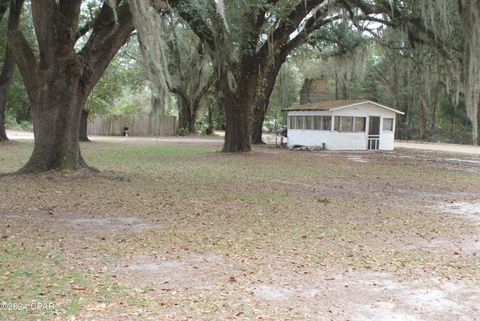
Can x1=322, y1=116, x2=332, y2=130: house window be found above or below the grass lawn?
above

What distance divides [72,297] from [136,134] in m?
33.9

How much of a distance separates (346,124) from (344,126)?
0.50ft

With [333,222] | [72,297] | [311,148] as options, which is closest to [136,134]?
[311,148]

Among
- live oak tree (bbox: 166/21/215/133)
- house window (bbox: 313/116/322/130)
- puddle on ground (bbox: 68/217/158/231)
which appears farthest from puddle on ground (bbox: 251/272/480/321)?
live oak tree (bbox: 166/21/215/133)

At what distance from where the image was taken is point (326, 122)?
22.7m

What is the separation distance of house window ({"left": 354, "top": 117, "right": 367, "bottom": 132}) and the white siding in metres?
0.15

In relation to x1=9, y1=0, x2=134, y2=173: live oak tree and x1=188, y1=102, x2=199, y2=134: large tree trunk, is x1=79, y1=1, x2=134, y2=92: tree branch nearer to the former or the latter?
x1=9, y1=0, x2=134, y2=173: live oak tree

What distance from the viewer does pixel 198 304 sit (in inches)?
147

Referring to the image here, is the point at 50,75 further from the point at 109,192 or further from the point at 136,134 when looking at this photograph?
the point at 136,134

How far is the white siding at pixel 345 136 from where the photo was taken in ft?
73.8

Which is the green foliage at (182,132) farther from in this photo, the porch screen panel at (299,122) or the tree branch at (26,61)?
the tree branch at (26,61)

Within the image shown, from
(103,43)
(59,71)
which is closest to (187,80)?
(103,43)

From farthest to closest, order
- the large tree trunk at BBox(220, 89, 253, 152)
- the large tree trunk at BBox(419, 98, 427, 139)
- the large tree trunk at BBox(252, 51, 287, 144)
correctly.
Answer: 1. the large tree trunk at BBox(419, 98, 427, 139)
2. the large tree trunk at BBox(252, 51, 287, 144)
3. the large tree trunk at BBox(220, 89, 253, 152)

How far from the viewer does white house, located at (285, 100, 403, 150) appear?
2244cm
